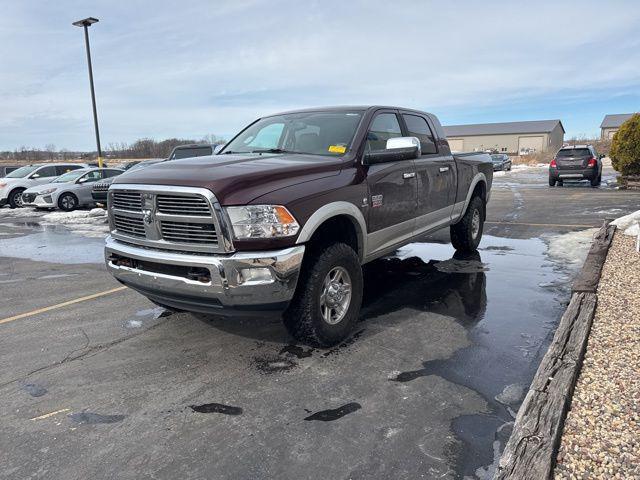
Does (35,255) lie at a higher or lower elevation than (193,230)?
lower

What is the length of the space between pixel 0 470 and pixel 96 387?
2.99 ft

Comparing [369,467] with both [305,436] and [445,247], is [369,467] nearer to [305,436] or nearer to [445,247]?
[305,436]

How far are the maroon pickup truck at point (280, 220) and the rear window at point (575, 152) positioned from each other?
18005mm

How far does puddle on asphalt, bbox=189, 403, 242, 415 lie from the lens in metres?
3.08

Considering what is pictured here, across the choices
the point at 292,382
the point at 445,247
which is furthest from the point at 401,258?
the point at 292,382

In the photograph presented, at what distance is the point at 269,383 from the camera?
3.44m

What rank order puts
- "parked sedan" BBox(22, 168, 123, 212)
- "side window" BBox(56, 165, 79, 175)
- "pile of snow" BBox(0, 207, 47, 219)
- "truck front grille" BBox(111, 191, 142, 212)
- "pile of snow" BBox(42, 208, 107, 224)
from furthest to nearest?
"side window" BBox(56, 165, 79, 175)
"parked sedan" BBox(22, 168, 123, 212)
"pile of snow" BBox(0, 207, 47, 219)
"pile of snow" BBox(42, 208, 107, 224)
"truck front grille" BBox(111, 191, 142, 212)

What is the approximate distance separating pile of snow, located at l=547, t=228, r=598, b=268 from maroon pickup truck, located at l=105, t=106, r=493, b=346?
10.3 ft

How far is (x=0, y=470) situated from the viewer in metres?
2.56

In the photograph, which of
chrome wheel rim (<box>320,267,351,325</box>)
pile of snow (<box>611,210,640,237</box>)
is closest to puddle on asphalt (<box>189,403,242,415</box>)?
chrome wheel rim (<box>320,267,351,325</box>)

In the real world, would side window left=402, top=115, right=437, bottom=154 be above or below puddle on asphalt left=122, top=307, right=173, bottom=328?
above

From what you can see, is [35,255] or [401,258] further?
[35,255]

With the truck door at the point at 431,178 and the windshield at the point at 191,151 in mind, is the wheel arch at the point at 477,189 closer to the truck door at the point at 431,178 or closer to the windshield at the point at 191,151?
the truck door at the point at 431,178

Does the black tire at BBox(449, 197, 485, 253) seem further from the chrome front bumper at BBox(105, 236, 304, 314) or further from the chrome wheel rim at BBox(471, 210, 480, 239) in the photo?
the chrome front bumper at BBox(105, 236, 304, 314)
